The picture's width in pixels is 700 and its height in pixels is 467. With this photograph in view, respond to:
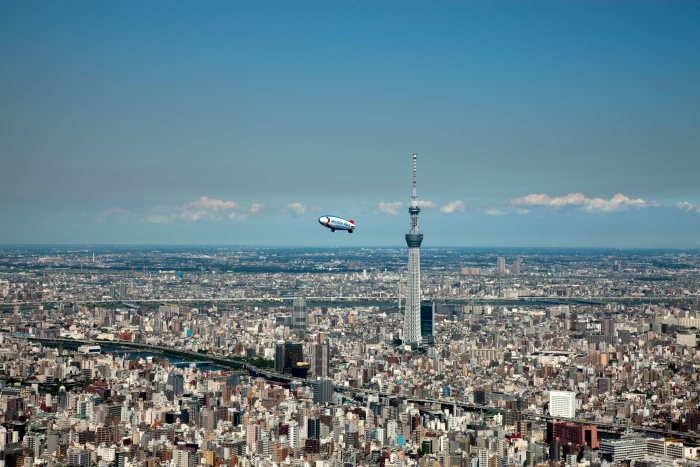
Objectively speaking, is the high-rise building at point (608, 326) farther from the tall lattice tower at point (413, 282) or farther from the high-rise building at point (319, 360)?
the high-rise building at point (319, 360)

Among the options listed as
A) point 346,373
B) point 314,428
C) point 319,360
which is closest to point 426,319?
point 319,360

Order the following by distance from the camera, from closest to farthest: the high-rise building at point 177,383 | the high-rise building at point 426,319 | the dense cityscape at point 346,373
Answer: the dense cityscape at point 346,373 < the high-rise building at point 177,383 < the high-rise building at point 426,319

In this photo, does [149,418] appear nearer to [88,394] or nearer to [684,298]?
[88,394]

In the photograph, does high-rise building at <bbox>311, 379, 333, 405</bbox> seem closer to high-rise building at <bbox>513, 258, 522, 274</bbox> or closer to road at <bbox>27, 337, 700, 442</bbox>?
road at <bbox>27, 337, 700, 442</bbox>

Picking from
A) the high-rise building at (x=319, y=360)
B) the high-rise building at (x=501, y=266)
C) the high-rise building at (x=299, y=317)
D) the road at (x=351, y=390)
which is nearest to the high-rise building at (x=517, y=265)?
the high-rise building at (x=501, y=266)

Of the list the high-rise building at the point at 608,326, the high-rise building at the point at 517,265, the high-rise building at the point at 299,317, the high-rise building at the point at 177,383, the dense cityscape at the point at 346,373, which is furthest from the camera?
the high-rise building at the point at 517,265

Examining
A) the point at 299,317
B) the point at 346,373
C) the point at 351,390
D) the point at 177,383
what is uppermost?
the point at 299,317

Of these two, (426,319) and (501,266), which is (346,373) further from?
(501,266)

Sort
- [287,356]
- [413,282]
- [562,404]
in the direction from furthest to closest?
[413,282]
[287,356]
[562,404]
